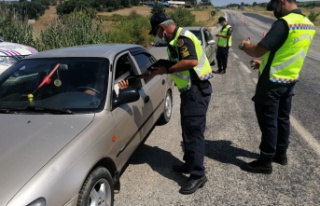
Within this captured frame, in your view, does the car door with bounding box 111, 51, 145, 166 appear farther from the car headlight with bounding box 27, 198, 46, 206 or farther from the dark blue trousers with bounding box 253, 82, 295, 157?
the dark blue trousers with bounding box 253, 82, 295, 157

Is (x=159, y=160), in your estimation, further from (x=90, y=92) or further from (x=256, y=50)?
(x=256, y=50)

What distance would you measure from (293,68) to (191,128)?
1.27m

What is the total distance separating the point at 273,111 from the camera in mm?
2969

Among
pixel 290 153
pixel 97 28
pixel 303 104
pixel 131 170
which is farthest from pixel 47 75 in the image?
pixel 97 28

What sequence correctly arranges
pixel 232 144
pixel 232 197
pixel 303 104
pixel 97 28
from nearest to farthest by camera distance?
pixel 232 197, pixel 232 144, pixel 303 104, pixel 97 28

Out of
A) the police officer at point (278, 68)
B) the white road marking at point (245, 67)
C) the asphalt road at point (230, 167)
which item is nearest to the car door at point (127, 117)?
the asphalt road at point (230, 167)

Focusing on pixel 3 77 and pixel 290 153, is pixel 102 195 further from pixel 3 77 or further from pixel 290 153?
pixel 290 153

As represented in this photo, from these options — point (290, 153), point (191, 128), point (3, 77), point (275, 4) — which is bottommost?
point (290, 153)

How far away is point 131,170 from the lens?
3430 millimetres

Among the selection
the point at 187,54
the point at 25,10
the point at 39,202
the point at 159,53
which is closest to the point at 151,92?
the point at 187,54

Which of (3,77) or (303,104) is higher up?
(3,77)

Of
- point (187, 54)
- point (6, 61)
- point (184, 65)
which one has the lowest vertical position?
point (6, 61)

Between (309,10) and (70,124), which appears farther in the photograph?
(309,10)

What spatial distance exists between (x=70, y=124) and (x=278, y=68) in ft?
7.19
